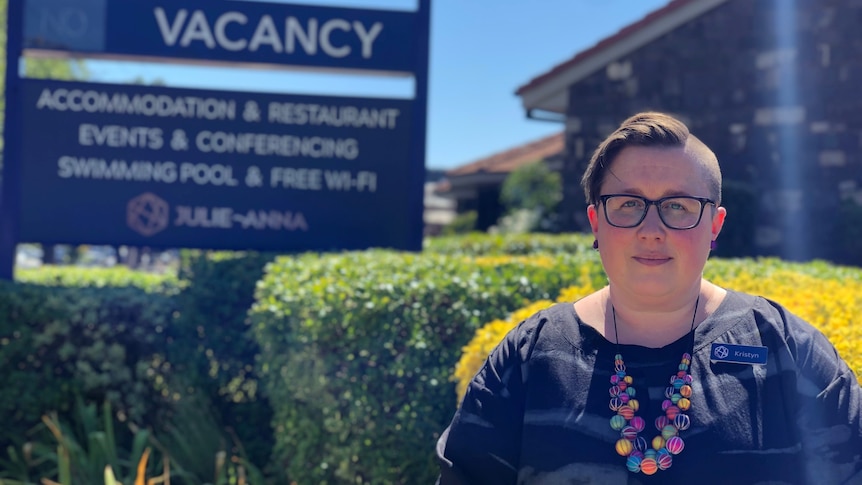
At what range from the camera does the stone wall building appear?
32.4ft

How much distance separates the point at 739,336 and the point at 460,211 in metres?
21.2

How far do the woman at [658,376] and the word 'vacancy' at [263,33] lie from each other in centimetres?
416

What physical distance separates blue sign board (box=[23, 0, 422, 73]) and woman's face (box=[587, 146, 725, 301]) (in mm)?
4205

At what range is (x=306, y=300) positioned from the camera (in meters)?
4.03

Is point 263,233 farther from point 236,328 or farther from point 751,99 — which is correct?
point 751,99

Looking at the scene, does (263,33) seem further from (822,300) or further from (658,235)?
(658,235)

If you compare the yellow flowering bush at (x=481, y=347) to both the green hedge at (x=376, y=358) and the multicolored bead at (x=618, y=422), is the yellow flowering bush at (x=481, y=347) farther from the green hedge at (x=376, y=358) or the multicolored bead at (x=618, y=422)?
the multicolored bead at (x=618, y=422)

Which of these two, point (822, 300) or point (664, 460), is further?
point (822, 300)

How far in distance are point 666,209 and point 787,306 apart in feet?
4.19

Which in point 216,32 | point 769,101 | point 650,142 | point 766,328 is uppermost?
point 769,101

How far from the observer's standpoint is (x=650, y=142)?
1963 mm

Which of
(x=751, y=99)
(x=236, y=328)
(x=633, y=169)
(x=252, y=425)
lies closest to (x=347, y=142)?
(x=236, y=328)

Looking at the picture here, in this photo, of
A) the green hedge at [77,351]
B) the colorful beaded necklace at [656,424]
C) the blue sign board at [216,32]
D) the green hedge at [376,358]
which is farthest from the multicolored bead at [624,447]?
the blue sign board at [216,32]

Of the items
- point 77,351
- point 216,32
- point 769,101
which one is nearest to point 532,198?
point 769,101
